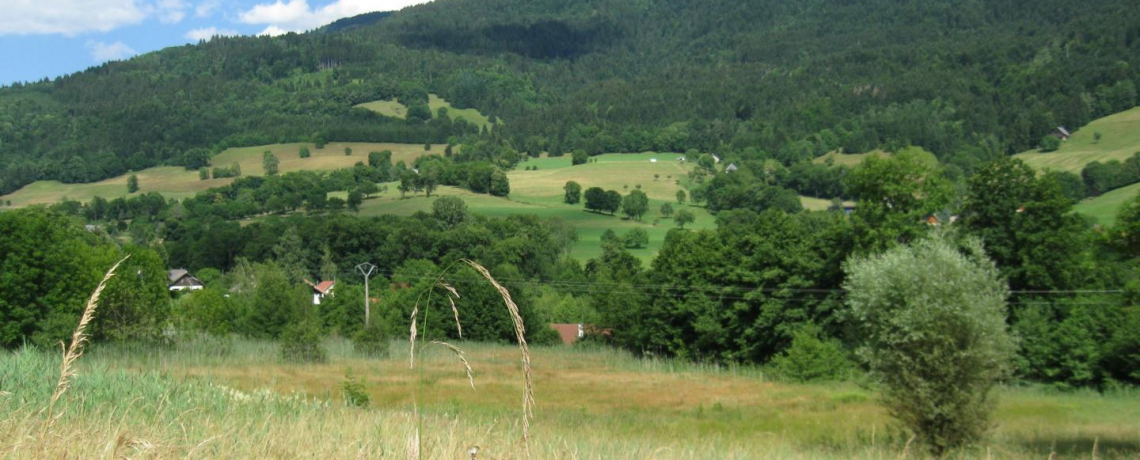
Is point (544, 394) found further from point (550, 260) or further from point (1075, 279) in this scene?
point (550, 260)

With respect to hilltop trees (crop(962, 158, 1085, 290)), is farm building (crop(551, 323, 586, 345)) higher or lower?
lower

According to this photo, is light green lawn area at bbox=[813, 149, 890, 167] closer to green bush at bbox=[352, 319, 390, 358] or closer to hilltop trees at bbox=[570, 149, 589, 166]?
hilltop trees at bbox=[570, 149, 589, 166]

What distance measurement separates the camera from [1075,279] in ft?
126

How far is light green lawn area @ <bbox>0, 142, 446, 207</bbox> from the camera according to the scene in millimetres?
136500

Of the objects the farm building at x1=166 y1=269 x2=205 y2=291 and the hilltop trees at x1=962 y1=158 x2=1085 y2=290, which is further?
the farm building at x1=166 y1=269 x2=205 y2=291

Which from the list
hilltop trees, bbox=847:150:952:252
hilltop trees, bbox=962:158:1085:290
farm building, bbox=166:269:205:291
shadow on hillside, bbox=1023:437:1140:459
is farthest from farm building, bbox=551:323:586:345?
shadow on hillside, bbox=1023:437:1140:459

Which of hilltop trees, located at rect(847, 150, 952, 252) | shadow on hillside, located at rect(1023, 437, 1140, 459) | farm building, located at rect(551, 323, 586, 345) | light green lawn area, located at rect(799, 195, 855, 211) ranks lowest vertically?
farm building, located at rect(551, 323, 586, 345)

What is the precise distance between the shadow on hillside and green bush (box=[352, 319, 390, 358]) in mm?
27984

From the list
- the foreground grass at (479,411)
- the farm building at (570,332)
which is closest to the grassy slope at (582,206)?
the farm building at (570,332)

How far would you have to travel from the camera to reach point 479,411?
13.7 meters

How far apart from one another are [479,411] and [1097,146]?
13632 cm

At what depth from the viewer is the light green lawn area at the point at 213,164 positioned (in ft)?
448

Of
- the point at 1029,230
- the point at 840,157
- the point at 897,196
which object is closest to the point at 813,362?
the point at 897,196

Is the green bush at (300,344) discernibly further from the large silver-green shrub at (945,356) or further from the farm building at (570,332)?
the farm building at (570,332)
